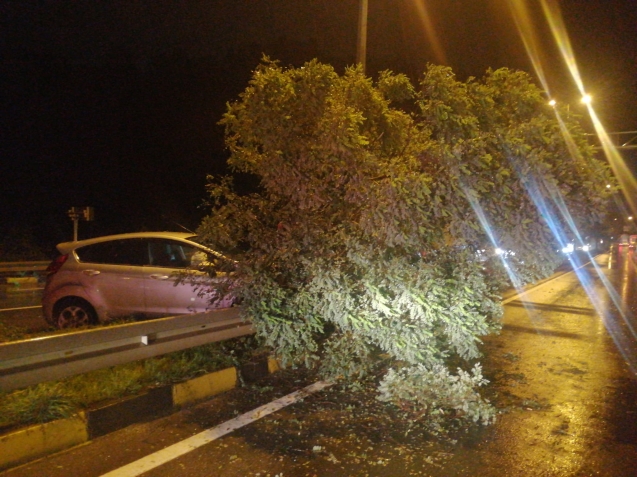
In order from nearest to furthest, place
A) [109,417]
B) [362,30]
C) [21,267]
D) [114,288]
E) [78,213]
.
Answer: [109,417] < [114,288] < [362,30] < [21,267] < [78,213]

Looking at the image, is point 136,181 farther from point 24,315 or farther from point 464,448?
point 464,448

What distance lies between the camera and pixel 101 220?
100 ft

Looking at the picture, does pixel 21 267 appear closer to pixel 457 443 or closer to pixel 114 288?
pixel 114 288

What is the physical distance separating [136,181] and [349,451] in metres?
27.6

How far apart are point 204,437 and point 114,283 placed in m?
3.93

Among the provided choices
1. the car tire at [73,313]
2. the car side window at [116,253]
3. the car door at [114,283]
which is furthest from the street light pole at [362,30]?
the car tire at [73,313]

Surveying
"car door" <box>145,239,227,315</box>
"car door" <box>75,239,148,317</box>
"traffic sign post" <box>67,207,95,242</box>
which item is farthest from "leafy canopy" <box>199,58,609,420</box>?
"traffic sign post" <box>67,207,95,242</box>

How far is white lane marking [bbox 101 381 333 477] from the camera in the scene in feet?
14.5

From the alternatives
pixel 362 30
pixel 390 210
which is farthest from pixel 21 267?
pixel 390 210

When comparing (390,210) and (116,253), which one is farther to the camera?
(116,253)

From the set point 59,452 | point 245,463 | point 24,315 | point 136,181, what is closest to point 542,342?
point 245,463

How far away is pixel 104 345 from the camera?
5.49m

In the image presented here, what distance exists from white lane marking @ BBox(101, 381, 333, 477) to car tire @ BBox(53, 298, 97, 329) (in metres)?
3.67

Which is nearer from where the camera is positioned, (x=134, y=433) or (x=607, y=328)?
(x=134, y=433)
